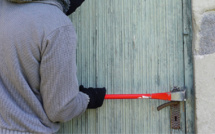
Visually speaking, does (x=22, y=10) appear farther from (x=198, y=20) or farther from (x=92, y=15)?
(x=198, y=20)

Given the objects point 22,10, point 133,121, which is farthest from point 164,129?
point 22,10

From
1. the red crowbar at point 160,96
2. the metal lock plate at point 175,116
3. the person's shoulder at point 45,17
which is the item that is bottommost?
the metal lock plate at point 175,116

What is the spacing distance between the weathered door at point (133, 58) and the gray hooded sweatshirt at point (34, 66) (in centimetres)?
39

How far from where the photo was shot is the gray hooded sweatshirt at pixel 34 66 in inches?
48.2

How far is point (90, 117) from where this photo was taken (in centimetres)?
168

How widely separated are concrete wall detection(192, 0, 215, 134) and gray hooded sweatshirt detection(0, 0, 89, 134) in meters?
0.61

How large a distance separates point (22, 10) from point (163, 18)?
0.73 metres

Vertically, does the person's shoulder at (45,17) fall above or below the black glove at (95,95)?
above

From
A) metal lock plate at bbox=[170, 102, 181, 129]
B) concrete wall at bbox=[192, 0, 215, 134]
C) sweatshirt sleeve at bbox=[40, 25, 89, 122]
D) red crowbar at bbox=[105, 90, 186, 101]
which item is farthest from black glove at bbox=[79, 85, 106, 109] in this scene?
concrete wall at bbox=[192, 0, 215, 134]

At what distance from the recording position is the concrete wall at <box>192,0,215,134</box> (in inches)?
56.4

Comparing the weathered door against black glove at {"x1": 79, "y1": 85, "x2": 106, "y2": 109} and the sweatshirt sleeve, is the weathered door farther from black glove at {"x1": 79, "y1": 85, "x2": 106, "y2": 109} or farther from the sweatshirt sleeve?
the sweatshirt sleeve

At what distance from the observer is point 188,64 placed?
1557 mm

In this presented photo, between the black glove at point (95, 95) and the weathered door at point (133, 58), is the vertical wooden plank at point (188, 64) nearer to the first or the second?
the weathered door at point (133, 58)

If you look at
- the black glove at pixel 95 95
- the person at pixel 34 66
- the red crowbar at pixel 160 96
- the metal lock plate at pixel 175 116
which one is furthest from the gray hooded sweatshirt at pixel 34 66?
the metal lock plate at pixel 175 116
